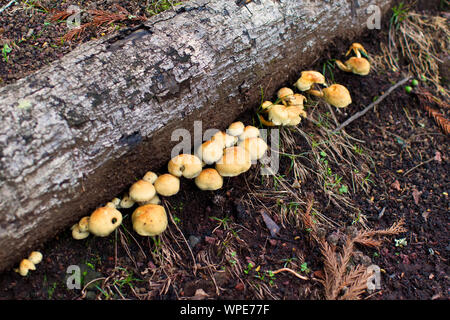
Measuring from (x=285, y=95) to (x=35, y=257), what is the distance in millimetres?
2711

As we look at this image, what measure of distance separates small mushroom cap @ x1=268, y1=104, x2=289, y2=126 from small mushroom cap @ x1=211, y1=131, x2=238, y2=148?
1.61 feet

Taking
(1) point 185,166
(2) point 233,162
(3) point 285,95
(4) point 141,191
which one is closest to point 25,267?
(4) point 141,191

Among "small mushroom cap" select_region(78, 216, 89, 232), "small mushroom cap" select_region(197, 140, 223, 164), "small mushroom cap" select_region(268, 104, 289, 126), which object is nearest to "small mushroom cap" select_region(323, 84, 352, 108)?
"small mushroom cap" select_region(268, 104, 289, 126)

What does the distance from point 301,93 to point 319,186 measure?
1150mm

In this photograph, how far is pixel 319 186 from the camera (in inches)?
146

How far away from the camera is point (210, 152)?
3312 mm

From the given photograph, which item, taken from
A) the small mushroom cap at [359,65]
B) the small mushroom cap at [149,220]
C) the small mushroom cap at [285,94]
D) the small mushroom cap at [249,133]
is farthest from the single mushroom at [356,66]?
the small mushroom cap at [149,220]

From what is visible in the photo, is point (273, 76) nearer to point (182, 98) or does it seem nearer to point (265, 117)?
point (265, 117)

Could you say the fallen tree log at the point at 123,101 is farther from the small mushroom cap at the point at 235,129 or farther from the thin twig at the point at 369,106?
the thin twig at the point at 369,106

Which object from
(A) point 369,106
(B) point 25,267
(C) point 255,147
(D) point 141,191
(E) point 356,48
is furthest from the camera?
(E) point 356,48

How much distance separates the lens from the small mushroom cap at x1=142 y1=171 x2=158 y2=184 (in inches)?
127

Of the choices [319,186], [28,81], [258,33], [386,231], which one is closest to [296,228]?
[319,186]

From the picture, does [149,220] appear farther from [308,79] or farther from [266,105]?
[308,79]

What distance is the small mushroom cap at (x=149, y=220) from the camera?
2973mm
